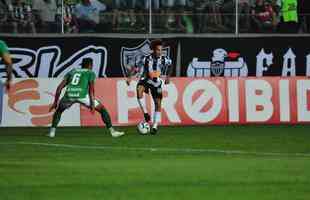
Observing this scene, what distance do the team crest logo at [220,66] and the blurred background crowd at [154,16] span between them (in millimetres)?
730

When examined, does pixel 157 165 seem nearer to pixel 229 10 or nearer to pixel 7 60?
pixel 7 60

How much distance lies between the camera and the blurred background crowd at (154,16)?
1203 inches

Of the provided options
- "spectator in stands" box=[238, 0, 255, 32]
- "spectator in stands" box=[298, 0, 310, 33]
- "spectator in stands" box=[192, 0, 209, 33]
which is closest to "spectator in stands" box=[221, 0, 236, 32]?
"spectator in stands" box=[238, 0, 255, 32]

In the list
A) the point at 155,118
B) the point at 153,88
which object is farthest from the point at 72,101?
the point at 153,88

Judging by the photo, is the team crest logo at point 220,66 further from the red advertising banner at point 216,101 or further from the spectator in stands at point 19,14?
the spectator in stands at point 19,14

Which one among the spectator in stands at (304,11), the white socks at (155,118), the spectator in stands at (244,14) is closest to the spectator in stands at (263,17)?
the spectator in stands at (244,14)

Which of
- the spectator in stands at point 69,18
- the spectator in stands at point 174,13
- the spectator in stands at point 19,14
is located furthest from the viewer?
the spectator in stands at point 174,13

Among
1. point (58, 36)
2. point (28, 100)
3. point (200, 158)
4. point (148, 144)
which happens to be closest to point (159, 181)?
point (200, 158)

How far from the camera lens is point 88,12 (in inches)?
1224

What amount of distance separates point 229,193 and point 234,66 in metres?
19.3

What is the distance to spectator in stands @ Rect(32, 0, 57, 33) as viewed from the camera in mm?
30516

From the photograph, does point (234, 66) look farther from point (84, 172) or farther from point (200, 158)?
point (84, 172)

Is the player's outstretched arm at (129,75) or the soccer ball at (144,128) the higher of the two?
the player's outstretched arm at (129,75)

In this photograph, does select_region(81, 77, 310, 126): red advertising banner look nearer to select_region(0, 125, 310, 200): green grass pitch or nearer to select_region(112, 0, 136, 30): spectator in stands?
select_region(0, 125, 310, 200): green grass pitch
